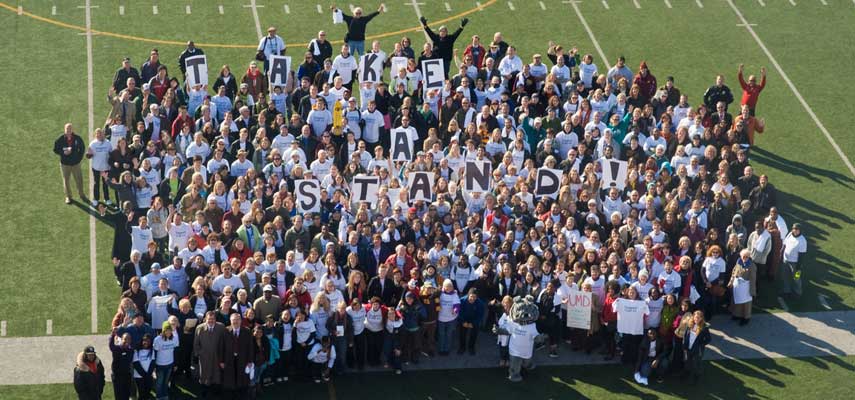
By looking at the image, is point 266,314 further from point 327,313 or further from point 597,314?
point 597,314

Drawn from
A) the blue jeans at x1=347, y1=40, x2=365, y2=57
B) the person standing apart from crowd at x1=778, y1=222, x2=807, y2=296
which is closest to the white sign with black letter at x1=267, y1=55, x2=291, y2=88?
the blue jeans at x1=347, y1=40, x2=365, y2=57

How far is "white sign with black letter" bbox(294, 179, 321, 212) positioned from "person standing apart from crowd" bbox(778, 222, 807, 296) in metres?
8.16

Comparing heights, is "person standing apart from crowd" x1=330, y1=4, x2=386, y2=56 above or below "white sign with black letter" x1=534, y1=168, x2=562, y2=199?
above

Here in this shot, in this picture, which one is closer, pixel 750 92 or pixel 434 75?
pixel 434 75

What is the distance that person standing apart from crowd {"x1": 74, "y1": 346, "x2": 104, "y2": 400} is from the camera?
70.8 feet

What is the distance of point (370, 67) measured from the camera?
29656 millimetres

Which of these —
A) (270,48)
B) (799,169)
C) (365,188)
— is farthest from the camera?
(270,48)

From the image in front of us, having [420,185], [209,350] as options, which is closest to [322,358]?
[209,350]

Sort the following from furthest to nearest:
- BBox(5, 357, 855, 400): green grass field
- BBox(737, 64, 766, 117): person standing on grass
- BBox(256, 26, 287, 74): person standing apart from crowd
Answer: BBox(256, 26, 287, 74): person standing apart from crowd < BBox(737, 64, 766, 117): person standing on grass < BBox(5, 357, 855, 400): green grass field

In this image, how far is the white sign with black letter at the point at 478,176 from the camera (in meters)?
25.9

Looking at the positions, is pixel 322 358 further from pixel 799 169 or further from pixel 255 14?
pixel 255 14

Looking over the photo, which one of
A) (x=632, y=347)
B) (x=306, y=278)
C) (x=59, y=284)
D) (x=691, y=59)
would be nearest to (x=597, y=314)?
(x=632, y=347)

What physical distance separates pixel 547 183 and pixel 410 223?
261 cm

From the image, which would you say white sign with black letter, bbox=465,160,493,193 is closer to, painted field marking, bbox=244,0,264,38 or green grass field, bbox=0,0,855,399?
green grass field, bbox=0,0,855,399
